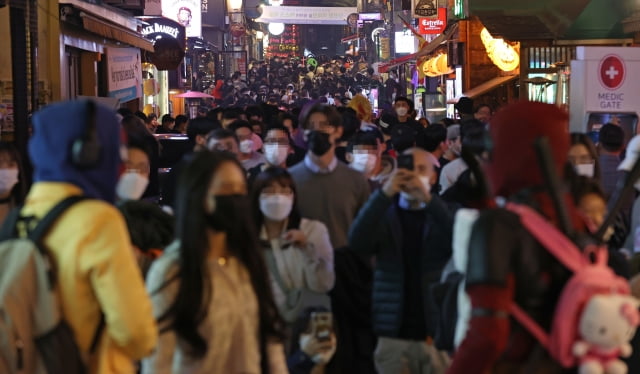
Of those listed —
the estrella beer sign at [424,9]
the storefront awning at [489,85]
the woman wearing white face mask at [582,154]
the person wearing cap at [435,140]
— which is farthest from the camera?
the estrella beer sign at [424,9]

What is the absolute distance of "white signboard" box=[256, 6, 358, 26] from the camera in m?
58.2

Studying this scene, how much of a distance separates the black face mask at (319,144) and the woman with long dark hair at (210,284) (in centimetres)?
323

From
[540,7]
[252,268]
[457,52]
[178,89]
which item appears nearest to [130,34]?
[540,7]

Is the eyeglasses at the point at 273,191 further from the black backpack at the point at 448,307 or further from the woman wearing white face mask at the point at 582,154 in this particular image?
the woman wearing white face mask at the point at 582,154

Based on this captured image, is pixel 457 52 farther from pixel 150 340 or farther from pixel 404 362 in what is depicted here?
pixel 150 340

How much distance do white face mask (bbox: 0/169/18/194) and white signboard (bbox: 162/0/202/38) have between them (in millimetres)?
33627

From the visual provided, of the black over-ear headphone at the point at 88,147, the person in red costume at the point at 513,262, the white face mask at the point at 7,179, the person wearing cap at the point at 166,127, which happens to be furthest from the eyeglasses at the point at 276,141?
the person wearing cap at the point at 166,127

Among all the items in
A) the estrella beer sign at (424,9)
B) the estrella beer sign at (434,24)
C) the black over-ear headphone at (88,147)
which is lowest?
the black over-ear headphone at (88,147)

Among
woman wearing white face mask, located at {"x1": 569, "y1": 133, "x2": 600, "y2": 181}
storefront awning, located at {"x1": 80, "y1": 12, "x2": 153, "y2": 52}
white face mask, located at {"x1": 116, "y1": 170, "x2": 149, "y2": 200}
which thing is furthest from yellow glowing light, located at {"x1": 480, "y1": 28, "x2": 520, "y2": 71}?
white face mask, located at {"x1": 116, "y1": 170, "x2": 149, "y2": 200}

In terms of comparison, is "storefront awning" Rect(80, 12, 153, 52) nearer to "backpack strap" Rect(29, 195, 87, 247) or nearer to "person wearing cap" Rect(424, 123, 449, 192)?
"person wearing cap" Rect(424, 123, 449, 192)

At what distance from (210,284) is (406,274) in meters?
2.28

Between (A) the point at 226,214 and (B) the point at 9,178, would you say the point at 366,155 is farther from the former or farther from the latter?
(A) the point at 226,214

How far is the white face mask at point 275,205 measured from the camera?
604cm

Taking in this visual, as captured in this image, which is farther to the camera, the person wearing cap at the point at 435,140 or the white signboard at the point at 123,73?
the white signboard at the point at 123,73
